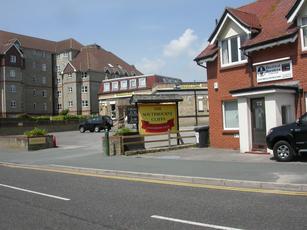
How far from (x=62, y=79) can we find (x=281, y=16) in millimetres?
84116

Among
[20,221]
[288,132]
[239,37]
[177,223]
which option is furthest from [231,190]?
[239,37]

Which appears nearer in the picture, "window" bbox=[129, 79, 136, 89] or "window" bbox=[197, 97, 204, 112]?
"window" bbox=[197, 97, 204, 112]

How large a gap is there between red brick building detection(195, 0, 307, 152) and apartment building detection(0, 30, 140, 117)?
75020mm

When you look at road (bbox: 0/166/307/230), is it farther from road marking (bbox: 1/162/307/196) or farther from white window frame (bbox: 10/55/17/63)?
white window frame (bbox: 10/55/17/63)

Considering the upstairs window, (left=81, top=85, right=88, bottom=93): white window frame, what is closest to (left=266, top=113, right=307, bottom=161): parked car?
the upstairs window

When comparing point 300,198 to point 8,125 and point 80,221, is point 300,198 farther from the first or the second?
point 8,125

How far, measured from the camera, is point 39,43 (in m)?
108

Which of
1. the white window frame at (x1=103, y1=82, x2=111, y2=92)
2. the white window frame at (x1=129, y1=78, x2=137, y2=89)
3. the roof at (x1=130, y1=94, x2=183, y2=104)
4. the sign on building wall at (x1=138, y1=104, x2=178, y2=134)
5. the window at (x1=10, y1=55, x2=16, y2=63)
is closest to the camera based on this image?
the roof at (x1=130, y1=94, x2=183, y2=104)

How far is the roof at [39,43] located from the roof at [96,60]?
5.43m

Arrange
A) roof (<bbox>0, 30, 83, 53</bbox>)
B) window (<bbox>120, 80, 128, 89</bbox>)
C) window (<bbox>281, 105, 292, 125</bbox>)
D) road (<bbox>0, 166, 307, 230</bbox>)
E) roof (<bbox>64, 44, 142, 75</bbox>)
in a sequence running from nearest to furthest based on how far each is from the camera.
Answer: road (<bbox>0, 166, 307, 230</bbox>) < window (<bbox>281, 105, 292, 125</bbox>) < window (<bbox>120, 80, 128, 89</bbox>) < roof (<bbox>64, 44, 142, 75</bbox>) < roof (<bbox>0, 30, 83, 53</bbox>)

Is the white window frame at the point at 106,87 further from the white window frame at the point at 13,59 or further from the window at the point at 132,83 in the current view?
the white window frame at the point at 13,59

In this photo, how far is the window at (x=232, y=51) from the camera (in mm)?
21172

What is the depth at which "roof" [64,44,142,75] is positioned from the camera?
323 ft

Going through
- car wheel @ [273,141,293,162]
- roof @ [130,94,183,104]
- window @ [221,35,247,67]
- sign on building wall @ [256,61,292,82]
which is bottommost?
car wheel @ [273,141,293,162]
